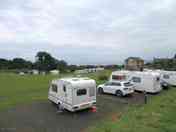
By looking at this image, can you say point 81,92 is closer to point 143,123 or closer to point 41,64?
point 143,123

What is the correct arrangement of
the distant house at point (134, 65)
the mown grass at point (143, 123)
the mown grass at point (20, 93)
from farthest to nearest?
the distant house at point (134, 65), the mown grass at point (20, 93), the mown grass at point (143, 123)

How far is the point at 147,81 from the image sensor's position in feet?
63.8

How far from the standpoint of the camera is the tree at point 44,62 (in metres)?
98.7

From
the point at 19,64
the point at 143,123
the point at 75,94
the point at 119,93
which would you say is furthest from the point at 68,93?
the point at 19,64

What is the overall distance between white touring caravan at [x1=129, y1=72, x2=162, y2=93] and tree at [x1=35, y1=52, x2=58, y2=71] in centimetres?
8355

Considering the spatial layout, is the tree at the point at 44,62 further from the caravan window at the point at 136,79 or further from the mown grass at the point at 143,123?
the mown grass at the point at 143,123

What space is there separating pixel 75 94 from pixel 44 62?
91663 millimetres

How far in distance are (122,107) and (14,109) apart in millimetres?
9487

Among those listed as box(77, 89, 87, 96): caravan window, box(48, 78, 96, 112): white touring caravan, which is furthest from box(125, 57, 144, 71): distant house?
box(77, 89, 87, 96): caravan window

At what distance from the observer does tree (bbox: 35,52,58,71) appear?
9869 centimetres

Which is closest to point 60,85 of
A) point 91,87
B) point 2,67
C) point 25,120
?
point 91,87

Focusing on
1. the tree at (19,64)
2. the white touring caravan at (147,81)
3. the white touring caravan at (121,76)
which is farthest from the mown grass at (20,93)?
the tree at (19,64)

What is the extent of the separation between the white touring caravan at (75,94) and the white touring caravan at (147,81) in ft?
31.9

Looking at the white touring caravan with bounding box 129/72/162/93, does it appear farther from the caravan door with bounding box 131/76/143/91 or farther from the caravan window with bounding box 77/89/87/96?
the caravan window with bounding box 77/89/87/96
